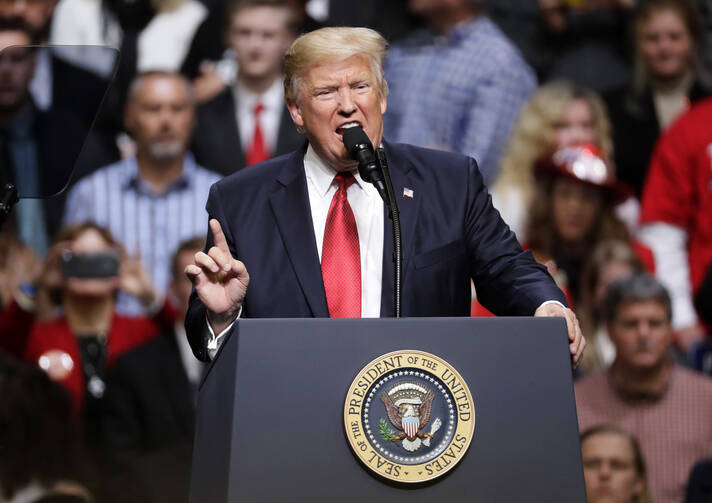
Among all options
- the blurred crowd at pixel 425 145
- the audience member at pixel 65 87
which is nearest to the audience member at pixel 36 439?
the blurred crowd at pixel 425 145

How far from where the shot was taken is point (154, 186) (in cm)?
499

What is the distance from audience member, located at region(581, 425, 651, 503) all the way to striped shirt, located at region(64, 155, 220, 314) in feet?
6.54

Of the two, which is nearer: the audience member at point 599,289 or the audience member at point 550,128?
the audience member at point 599,289

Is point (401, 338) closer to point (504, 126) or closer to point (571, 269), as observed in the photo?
point (571, 269)

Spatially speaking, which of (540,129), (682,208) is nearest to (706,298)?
(682,208)

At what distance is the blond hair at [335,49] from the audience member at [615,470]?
191 cm

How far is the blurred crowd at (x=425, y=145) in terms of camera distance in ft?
12.8

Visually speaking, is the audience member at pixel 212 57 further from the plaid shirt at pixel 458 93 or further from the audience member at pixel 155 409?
the audience member at pixel 155 409

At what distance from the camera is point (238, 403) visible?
1692mm

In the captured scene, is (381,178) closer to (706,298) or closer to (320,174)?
(320,174)

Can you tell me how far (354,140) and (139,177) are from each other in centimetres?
315

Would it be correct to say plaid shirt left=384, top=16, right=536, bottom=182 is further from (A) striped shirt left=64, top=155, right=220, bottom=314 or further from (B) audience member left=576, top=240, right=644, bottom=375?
(A) striped shirt left=64, top=155, right=220, bottom=314

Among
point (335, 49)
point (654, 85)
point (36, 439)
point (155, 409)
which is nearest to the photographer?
point (335, 49)

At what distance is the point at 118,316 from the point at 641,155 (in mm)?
2428
